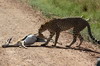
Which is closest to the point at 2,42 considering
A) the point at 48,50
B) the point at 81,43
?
the point at 48,50

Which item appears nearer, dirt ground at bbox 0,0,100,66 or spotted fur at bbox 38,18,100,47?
dirt ground at bbox 0,0,100,66

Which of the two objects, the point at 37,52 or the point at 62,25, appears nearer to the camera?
the point at 37,52

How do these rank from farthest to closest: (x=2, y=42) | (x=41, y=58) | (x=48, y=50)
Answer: (x=2, y=42) → (x=48, y=50) → (x=41, y=58)

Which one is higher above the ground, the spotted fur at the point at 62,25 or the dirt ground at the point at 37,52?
the spotted fur at the point at 62,25

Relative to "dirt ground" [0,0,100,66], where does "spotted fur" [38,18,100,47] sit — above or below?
above

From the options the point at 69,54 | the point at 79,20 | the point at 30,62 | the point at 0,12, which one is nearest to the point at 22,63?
the point at 30,62

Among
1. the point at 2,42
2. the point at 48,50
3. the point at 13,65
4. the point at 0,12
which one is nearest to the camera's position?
the point at 13,65

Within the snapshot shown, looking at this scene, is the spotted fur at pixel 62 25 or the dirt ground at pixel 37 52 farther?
the spotted fur at pixel 62 25

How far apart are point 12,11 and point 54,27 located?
5408mm

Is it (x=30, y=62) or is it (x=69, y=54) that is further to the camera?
(x=69, y=54)

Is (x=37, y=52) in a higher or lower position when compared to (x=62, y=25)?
lower

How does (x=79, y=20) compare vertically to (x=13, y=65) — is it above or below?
above

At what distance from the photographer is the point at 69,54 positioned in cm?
889

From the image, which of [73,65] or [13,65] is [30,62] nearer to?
[13,65]
